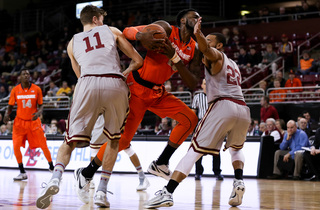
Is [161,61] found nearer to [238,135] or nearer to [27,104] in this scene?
[238,135]

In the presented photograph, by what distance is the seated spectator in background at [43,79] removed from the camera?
67.2ft

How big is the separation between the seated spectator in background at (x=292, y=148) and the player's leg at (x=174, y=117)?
5.48 meters

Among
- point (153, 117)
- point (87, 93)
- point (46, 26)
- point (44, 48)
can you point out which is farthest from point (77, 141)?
point (46, 26)

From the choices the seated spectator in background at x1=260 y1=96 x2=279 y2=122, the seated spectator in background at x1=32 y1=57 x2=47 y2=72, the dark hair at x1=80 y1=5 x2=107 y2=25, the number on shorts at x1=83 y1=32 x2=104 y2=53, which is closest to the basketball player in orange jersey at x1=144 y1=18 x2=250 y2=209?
the number on shorts at x1=83 y1=32 x2=104 y2=53

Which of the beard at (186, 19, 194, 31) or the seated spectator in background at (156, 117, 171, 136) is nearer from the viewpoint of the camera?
the beard at (186, 19, 194, 31)

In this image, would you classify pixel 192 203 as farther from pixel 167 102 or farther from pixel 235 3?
pixel 235 3

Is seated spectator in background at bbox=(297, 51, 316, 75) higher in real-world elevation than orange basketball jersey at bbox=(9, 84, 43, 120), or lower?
higher

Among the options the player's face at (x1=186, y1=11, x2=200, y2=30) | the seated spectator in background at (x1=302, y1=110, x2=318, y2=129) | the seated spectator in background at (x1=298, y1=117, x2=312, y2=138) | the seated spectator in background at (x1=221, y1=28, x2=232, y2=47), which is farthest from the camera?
the seated spectator in background at (x1=221, y1=28, x2=232, y2=47)

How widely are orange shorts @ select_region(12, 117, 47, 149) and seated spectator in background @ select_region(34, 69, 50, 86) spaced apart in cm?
1065

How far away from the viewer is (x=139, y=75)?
587cm

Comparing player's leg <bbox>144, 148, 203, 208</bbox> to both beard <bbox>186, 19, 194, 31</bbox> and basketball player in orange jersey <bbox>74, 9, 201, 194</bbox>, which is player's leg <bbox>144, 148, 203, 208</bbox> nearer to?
basketball player in orange jersey <bbox>74, 9, 201, 194</bbox>

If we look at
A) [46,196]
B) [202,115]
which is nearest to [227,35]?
[202,115]

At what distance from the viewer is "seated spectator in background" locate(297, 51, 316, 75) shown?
1502 cm

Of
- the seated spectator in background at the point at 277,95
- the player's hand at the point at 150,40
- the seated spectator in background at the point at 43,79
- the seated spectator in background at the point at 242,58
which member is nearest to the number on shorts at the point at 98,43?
the player's hand at the point at 150,40
